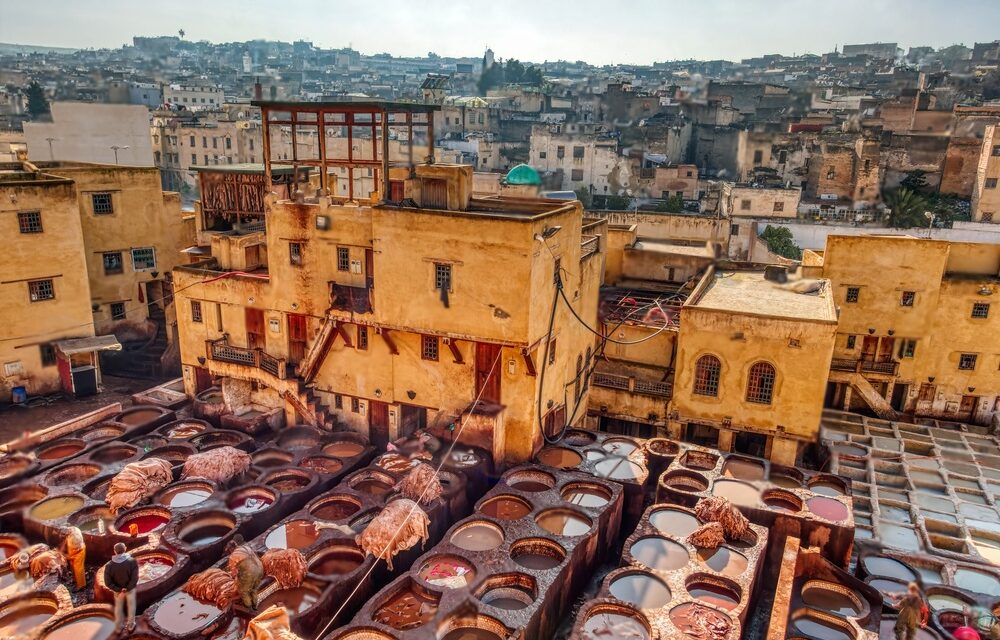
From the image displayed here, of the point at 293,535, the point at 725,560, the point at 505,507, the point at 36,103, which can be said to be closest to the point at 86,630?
the point at 293,535

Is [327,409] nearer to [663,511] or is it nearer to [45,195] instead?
[663,511]

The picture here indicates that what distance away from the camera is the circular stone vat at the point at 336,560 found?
57.6 ft

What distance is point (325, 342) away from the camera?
23812 millimetres

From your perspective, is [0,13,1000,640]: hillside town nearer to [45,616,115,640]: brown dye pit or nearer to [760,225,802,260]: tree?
[45,616,115,640]: brown dye pit

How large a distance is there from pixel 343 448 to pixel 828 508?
14.8 meters

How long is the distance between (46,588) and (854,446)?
26803 millimetres

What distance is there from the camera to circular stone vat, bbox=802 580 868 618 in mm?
17547

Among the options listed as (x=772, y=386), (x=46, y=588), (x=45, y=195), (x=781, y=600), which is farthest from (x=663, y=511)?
(x=45, y=195)

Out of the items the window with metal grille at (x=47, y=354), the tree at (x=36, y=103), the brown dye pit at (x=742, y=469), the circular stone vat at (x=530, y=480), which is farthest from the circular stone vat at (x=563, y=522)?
the tree at (x=36, y=103)

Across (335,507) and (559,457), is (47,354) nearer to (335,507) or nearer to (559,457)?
(335,507)

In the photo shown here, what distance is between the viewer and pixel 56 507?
19750 mm

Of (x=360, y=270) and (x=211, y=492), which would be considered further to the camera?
(x=360, y=270)

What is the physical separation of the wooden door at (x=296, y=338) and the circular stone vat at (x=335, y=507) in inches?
251

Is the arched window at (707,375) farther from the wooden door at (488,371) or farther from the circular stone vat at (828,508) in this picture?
the wooden door at (488,371)
